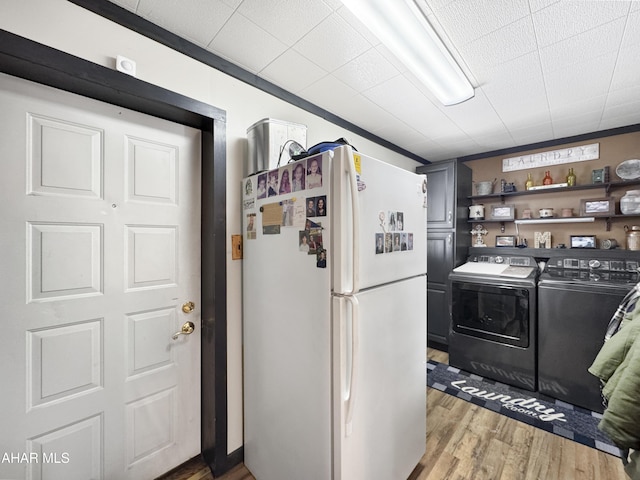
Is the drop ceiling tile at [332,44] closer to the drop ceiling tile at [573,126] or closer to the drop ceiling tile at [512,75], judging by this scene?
the drop ceiling tile at [512,75]

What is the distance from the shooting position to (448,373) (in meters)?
2.75

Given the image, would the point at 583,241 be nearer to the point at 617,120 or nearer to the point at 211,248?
the point at 617,120

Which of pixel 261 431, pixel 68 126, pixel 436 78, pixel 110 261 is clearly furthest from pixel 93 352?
pixel 436 78

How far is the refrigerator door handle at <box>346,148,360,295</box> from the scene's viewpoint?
1.10 metres

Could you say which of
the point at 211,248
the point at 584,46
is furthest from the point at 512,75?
the point at 211,248

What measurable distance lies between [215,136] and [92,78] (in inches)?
22.0

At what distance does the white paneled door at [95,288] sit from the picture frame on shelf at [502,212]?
333cm

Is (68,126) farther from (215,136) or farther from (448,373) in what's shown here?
(448,373)

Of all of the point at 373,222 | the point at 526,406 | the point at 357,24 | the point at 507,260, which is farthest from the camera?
the point at 507,260

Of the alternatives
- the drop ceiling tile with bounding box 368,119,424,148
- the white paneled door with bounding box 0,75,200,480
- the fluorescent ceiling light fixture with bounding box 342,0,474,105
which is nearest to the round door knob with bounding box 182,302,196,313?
the white paneled door with bounding box 0,75,200,480

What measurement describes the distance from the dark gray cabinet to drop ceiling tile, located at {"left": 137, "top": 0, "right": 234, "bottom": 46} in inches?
109

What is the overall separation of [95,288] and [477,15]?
7.58ft

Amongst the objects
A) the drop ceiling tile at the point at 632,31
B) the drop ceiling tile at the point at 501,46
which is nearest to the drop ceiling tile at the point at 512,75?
the drop ceiling tile at the point at 501,46

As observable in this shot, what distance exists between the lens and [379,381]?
1.31 metres
